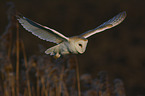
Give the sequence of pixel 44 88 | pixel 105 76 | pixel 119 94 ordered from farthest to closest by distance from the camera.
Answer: pixel 44 88, pixel 119 94, pixel 105 76

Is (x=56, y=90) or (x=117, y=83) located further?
(x=56, y=90)

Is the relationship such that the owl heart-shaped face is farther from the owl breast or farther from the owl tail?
the owl tail

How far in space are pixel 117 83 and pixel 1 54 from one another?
156 centimetres

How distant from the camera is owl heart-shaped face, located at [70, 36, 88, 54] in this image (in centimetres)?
164

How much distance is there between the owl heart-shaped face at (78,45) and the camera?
5.38 ft

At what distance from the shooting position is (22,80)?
304cm

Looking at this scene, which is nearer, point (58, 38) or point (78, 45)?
point (78, 45)

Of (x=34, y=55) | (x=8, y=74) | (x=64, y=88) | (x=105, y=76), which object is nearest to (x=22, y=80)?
(x=8, y=74)

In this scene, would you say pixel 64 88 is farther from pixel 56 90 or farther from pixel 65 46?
pixel 65 46

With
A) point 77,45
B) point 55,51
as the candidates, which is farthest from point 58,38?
point 77,45

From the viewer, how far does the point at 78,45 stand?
1647mm

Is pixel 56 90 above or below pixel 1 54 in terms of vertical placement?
below

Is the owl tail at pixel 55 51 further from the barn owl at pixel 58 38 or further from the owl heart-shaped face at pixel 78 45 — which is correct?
the owl heart-shaped face at pixel 78 45

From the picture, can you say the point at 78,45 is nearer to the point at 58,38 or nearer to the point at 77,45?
the point at 77,45
